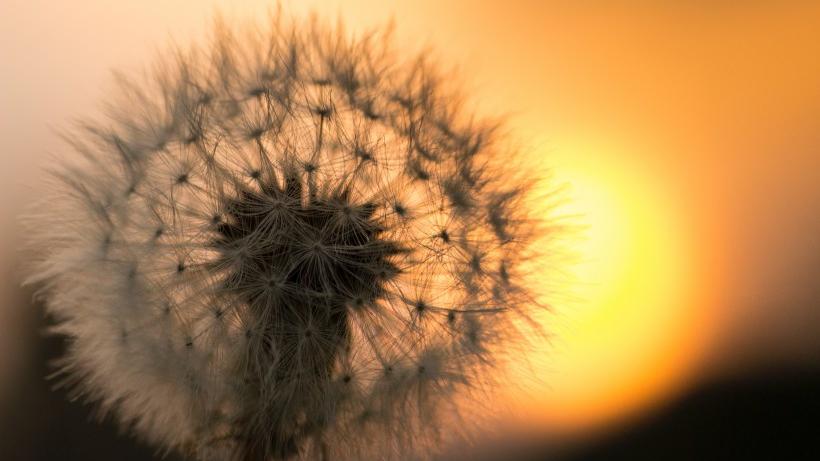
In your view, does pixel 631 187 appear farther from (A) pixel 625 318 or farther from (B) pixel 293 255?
(B) pixel 293 255

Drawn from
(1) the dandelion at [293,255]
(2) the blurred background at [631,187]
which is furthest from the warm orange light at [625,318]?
(1) the dandelion at [293,255]

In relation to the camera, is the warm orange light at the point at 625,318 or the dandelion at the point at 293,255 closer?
the dandelion at the point at 293,255

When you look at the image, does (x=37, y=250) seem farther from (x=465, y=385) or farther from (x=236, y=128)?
(x=465, y=385)

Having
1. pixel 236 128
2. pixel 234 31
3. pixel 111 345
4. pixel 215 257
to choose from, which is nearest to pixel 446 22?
pixel 234 31

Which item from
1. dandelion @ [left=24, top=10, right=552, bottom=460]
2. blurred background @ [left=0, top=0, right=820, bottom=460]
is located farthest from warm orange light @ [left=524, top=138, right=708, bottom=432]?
dandelion @ [left=24, top=10, right=552, bottom=460]

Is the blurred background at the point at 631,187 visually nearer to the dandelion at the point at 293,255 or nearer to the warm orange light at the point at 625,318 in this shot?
the warm orange light at the point at 625,318

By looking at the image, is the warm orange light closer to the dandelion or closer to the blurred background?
the blurred background
